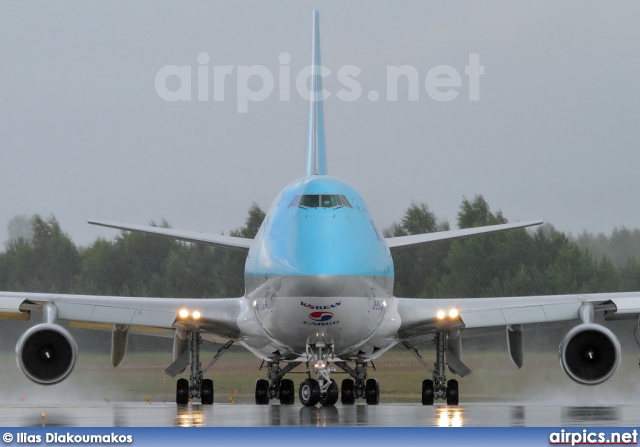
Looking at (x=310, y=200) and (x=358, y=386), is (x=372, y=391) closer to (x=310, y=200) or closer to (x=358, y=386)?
(x=358, y=386)

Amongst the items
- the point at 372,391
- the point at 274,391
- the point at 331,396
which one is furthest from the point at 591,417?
the point at 274,391

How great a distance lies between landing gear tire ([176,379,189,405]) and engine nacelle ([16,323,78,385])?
4.08 meters

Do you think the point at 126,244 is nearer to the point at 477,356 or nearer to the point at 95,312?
the point at 477,356

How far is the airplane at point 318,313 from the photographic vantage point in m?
19.7

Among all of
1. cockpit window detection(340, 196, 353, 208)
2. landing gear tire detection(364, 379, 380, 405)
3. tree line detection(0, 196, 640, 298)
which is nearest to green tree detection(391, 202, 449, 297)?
tree line detection(0, 196, 640, 298)

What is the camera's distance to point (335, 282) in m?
19.2

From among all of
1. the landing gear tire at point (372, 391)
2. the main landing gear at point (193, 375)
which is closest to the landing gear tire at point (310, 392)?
the main landing gear at point (193, 375)

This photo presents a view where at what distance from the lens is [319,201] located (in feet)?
66.6

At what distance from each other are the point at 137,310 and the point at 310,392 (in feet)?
11.7

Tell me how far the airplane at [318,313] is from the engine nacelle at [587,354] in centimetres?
2

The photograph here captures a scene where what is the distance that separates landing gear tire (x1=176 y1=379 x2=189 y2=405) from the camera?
2406 cm

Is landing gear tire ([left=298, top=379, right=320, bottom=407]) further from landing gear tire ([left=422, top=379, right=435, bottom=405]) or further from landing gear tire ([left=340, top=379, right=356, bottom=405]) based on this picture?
landing gear tire ([left=340, top=379, right=356, bottom=405])

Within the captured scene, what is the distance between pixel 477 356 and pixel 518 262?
710 centimetres

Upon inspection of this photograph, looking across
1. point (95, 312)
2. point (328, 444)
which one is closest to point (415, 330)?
point (95, 312)
